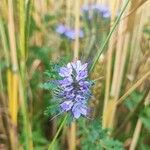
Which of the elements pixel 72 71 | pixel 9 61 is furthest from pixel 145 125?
pixel 72 71

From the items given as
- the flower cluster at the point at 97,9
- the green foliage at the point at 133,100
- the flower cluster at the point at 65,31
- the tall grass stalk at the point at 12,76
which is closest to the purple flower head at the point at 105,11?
the flower cluster at the point at 97,9

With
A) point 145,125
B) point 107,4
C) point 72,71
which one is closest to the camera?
point 72,71

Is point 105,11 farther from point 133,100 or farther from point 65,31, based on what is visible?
point 133,100

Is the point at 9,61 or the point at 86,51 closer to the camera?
the point at 9,61

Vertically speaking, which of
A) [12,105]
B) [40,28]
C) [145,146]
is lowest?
[145,146]

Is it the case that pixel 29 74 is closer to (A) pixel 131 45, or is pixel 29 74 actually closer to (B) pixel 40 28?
(B) pixel 40 28

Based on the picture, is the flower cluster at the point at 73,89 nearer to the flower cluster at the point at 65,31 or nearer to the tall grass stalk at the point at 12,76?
the tall grass stalk at the point at 12,76
